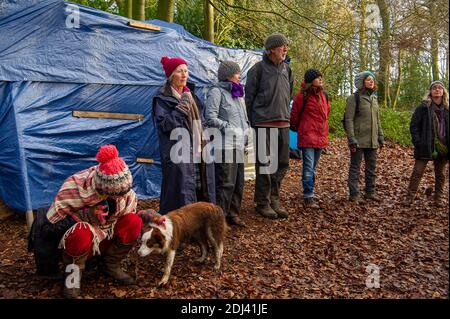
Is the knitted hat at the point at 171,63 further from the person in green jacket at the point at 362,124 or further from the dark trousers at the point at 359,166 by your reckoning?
the dark trousers at the point at 359,166

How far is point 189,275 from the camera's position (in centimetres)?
395

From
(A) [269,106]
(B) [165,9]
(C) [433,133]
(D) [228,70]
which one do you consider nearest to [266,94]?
(A) [269,106]

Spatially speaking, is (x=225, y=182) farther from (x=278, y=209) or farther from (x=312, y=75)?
(x=312, y=75)

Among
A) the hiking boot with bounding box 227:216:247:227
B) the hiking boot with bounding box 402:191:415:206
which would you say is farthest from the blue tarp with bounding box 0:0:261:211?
the hiking boot with bounding box 402:191:415:206

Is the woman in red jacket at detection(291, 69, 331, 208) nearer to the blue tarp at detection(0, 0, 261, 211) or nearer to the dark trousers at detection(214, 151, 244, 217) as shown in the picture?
the dark trousers at detection(214, 151, 244, 217)

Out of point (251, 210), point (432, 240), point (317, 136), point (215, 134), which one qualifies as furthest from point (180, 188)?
point (432, 240)

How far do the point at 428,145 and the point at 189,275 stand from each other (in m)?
3.84

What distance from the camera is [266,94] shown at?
5.36 metres

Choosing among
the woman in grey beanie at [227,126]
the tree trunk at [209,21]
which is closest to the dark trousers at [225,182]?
the woman in grey beanie at [227,126]

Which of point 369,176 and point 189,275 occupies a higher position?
point 369,176

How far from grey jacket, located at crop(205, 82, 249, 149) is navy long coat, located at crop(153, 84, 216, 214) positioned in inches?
20.7

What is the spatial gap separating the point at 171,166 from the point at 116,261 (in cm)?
112
